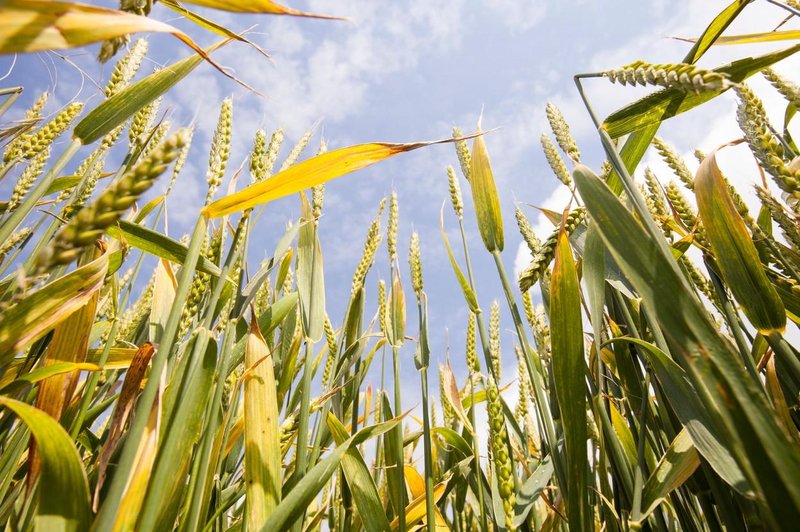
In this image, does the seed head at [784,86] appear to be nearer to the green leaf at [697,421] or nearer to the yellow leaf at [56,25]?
the green leaf at [697,421]

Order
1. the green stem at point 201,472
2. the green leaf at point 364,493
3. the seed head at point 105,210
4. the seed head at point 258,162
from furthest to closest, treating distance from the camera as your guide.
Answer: the green leaf at point 364,493 → the seed head at point 258,162 → the green stem at point 201,472 → the seed head at point 105,210

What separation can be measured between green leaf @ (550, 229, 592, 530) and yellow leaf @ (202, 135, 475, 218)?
0.35 metres

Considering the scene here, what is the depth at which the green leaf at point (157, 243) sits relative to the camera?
98cm

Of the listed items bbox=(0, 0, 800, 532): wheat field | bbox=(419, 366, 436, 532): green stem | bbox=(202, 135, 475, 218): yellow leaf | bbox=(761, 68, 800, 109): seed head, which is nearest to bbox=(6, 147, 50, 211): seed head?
bbox=(0, 0, 800, 532): wheat field

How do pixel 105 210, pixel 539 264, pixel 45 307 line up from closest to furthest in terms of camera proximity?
1. pixel 105 210
2. pixel 45 307
3. pixel 539 264

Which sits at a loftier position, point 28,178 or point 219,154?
point 28,178

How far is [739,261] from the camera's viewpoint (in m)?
0.84

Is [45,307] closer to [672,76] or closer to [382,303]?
[672,76]

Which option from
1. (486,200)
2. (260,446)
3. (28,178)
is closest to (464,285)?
(486,200)

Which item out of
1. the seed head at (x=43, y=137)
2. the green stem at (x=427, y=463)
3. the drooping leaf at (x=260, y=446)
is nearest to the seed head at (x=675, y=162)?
the green stem at (x=427, y=463)

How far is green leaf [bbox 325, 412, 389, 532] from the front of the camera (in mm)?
1259

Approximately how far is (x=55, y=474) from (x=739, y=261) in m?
1.12

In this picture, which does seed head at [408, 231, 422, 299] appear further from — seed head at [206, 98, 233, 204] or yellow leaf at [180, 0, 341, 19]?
yellow leaf at [180, 0, 341, 19]

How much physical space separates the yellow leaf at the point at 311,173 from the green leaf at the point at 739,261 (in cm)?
49
